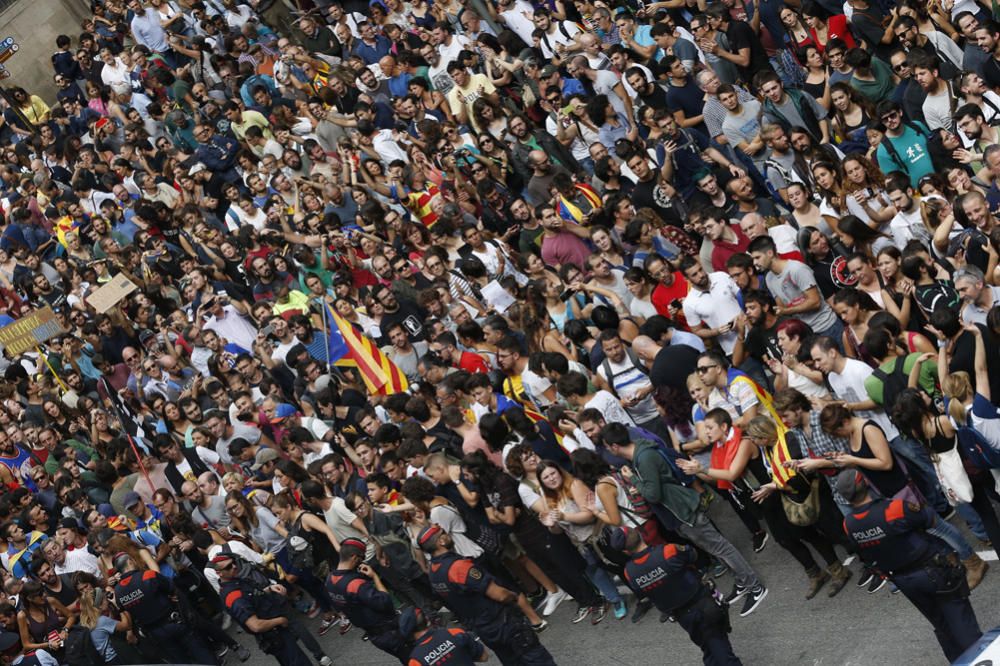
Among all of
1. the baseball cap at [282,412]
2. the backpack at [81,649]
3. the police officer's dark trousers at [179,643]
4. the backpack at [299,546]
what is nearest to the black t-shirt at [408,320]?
the baseball cap at [282,412]

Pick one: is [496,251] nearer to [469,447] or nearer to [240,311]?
[469,447]

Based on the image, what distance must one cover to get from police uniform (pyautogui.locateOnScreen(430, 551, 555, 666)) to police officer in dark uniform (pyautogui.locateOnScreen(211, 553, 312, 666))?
2.82 meters

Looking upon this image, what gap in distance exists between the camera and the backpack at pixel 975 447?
9.94 metres

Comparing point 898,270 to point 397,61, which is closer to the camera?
point 898,270

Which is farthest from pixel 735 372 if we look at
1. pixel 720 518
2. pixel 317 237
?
pixel 317 237

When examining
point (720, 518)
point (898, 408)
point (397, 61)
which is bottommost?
point (720, 518)

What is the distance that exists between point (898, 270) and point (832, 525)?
2040 mm

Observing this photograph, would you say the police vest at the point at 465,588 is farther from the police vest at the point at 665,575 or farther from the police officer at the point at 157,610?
the police officer at the point at 157,610

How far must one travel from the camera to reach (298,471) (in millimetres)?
15039

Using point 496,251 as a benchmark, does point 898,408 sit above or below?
below

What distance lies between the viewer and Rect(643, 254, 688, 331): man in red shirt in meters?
13.4

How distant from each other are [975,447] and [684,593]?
7.56 ft

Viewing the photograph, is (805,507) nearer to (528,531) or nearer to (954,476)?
(954,476)

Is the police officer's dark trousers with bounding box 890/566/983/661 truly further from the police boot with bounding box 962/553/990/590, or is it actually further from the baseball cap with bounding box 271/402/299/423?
the baseball cap with bounding box 271/402/299/423
